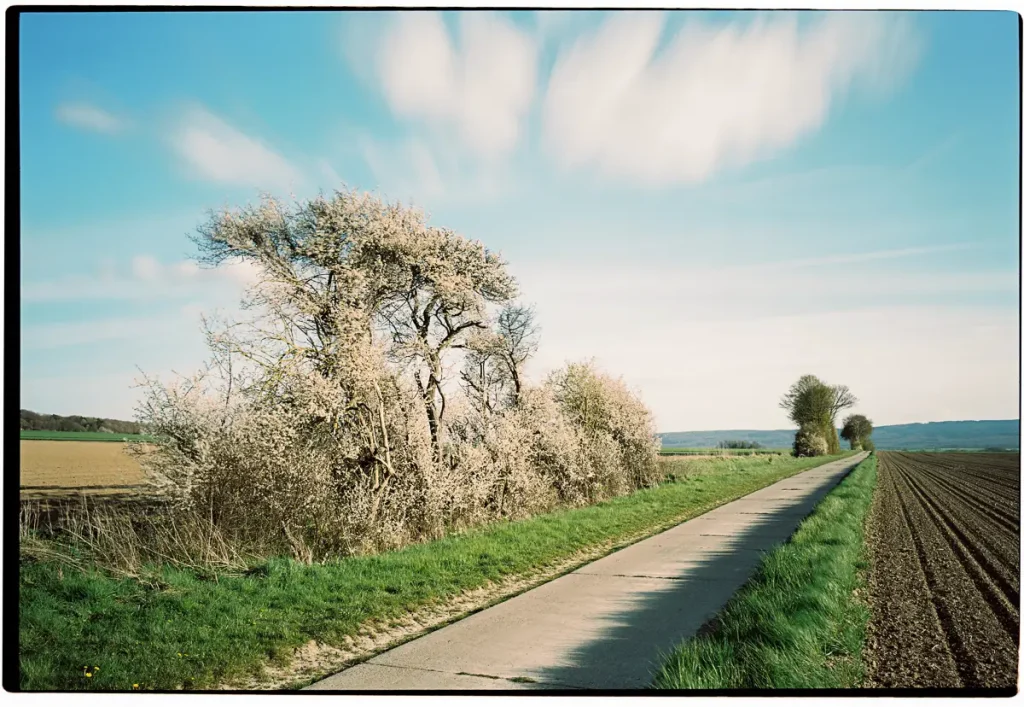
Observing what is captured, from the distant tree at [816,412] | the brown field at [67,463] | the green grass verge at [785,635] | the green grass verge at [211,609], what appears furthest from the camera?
the distant tree at [816,412]

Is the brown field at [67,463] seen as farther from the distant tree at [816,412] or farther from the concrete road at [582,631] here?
the distant tree at [816,412]

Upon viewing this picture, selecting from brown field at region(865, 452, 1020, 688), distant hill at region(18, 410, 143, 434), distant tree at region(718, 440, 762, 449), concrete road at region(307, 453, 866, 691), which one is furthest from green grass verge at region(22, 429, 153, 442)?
distant tree at region(718, 440, 762, 449)

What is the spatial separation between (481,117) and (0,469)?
17.8 ft

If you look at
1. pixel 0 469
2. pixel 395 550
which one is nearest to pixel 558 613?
pixel 395 550

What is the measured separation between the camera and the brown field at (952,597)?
470 centimetres

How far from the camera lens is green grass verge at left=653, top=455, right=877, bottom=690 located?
4434 mm

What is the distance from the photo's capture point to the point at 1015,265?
5.66 metres

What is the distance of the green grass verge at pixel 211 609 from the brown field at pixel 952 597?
384 cm

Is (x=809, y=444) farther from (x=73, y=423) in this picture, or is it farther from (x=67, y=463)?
(x=73, y=423)

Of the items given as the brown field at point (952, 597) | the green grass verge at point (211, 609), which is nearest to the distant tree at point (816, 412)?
the brown field at point (952, 597)

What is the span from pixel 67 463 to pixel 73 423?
2598mm

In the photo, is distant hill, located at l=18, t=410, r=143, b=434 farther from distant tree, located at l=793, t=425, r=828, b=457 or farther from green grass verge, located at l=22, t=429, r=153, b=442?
distant tree, located at l=793, t=425, r=828, b=457

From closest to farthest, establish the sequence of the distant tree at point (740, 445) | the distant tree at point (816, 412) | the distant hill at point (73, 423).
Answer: the distant hill at point (73, 423), the distant tree at point (816, 412), the distant tree at point (740, 445)

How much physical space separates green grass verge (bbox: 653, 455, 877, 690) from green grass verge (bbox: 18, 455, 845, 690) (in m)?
2.69
